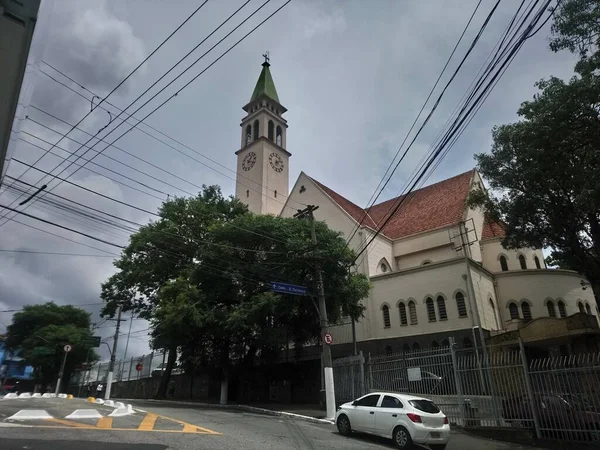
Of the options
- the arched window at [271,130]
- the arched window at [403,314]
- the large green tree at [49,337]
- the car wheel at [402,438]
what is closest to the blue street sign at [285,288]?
the car wheel at [402,438]

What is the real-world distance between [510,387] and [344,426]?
5.11m

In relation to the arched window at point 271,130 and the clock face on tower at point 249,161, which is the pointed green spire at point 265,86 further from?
the clock face on tower at point 249,161

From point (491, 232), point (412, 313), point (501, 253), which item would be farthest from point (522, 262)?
point (412, 313)

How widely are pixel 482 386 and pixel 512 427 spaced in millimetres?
1361

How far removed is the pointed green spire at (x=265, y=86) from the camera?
2046 inches

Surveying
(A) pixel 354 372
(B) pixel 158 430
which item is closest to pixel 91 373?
(A) pixel 354 372

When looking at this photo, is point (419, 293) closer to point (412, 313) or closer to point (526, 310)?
point (412, 313)

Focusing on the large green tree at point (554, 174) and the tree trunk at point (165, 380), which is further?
the tree trunk at point (165, 380)

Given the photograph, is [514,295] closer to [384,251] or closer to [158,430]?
[384,251]

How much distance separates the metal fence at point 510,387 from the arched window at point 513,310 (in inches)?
665

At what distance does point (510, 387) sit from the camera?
1291cm

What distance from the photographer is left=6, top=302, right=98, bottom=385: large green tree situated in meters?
50.6

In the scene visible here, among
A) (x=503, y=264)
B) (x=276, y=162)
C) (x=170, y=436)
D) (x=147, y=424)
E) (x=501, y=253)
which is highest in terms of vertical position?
(x=276, y=162)

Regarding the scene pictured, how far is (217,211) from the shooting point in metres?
36.1
